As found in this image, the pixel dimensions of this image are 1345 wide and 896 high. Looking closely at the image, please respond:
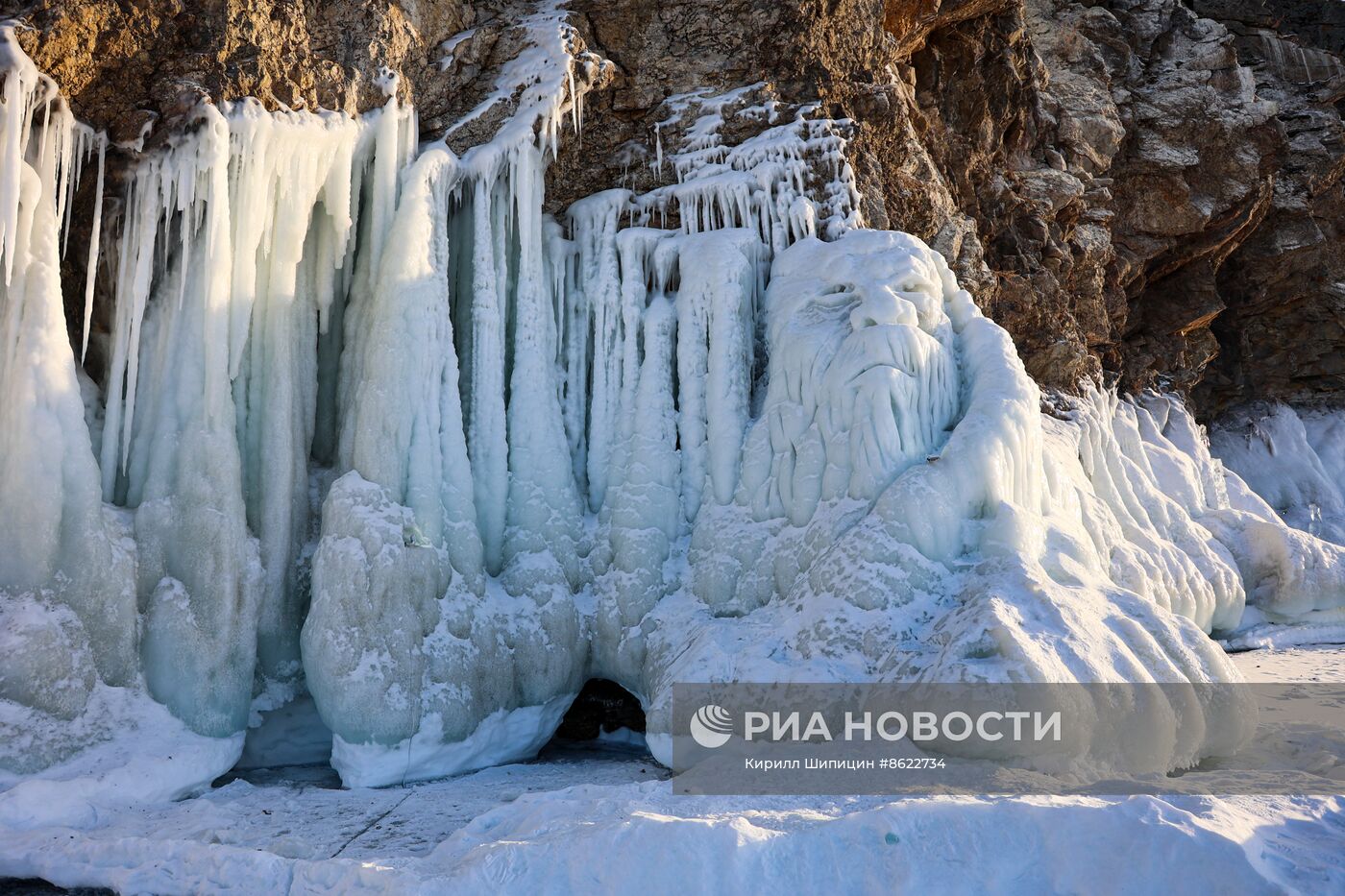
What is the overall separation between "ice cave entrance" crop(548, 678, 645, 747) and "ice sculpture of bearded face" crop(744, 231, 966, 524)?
359 centimetres

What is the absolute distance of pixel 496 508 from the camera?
43.4 ft

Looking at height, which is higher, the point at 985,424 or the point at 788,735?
the point at 985,424

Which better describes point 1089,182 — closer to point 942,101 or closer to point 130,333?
point 942,101

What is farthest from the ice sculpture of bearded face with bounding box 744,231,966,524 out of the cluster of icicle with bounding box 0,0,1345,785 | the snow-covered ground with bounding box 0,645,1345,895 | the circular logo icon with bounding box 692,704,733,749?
the snow-covered ground with bounding box 0,645,1345,895

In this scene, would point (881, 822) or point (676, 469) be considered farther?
point (676, 469)

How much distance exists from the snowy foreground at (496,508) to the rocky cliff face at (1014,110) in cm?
51

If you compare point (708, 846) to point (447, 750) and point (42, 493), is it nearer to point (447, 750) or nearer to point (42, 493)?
point (447, 750)

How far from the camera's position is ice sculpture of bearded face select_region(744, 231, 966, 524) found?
12.0m

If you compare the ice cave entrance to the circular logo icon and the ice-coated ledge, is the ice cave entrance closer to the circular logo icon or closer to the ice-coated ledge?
the ice-coated ledge

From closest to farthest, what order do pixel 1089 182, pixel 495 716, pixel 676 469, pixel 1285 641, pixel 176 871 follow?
pixel 176 871, pixel 495 716, pixel 676 469, pixel 1285 641, pixel 1089 182

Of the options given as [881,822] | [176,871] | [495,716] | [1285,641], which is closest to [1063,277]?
[1285,641]

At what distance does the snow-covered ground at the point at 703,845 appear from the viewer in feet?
19.8

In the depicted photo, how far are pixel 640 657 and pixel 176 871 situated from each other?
6.05 metres

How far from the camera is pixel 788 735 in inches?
423
